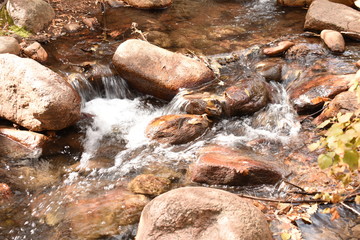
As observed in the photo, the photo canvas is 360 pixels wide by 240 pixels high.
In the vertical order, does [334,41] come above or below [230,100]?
above

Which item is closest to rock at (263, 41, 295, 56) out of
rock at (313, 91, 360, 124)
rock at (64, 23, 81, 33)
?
rock at (313, 91, 360, 124)

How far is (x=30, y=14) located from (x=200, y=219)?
23.5 ft

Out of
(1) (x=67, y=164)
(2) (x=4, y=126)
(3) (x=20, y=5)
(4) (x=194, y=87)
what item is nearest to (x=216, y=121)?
(4) (x=194, y=87)

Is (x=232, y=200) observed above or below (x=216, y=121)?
above

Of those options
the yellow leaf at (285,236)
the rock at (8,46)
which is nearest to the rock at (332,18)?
the yellow leaf at (285,236)

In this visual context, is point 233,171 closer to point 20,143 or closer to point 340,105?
point 340,105

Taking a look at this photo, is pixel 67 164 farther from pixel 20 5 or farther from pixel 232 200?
pixel 20 5

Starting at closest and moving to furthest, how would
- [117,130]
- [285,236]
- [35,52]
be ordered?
[285,236]
[117,130]
[35,52]

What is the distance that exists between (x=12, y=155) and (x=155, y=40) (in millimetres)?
4447

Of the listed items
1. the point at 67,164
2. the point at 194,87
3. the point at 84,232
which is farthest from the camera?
the point at 194,87

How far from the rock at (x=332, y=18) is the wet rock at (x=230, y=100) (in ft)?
10.2

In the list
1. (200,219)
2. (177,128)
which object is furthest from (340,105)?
(200,219)

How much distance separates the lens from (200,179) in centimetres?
452

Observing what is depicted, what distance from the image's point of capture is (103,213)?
13.3 ft
